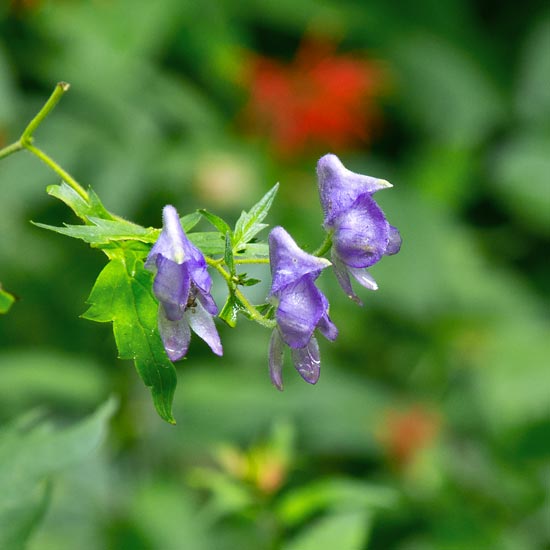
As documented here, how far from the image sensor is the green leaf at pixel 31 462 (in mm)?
1357

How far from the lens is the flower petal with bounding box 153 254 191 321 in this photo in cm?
90

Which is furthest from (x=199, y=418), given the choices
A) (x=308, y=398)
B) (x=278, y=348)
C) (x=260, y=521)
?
(x=278, y=348)

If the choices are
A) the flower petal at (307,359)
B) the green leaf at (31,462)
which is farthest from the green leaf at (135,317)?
the green leaf at (31,462)

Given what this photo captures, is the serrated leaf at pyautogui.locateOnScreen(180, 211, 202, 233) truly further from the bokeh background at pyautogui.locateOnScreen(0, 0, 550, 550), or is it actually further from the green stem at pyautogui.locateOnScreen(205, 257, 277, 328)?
the bokeh background at pyautogui.locateOnScreen(0, 0, 550, 550)

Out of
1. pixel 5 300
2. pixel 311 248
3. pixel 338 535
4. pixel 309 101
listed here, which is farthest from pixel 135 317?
pixel 309 101

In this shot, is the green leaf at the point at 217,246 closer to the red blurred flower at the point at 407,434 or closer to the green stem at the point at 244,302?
the green stem at the point at 244,302

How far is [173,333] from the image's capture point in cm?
94

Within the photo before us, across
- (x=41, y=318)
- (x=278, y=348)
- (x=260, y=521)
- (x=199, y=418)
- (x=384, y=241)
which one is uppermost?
(x=384, y=241)

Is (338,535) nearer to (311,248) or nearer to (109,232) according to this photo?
(109,232)

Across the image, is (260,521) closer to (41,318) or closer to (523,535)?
(523,535)

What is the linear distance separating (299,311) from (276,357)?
0.07 meters

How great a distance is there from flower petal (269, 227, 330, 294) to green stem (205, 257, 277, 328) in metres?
0.03

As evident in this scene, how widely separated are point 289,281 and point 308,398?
2.85m

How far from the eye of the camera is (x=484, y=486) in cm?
330
